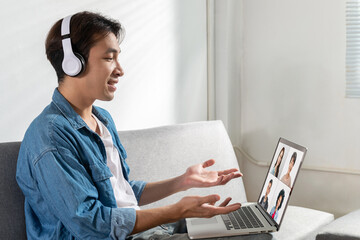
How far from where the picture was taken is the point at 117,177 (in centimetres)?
150

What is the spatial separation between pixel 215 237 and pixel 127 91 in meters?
1.08

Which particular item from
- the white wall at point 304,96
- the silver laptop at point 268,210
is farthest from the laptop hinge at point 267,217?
the white wall at point 304,96

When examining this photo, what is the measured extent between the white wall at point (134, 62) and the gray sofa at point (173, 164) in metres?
0.33

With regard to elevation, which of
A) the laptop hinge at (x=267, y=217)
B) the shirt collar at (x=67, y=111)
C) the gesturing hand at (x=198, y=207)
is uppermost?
the shirt collar at (x=67, y=111)

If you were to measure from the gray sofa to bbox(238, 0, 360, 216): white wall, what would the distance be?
722 mm

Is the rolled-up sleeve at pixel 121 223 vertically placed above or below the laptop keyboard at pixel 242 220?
above

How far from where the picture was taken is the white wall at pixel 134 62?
5.76ft

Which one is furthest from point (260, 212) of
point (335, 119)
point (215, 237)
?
point (335, 119)

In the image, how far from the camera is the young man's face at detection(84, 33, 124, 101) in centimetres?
139

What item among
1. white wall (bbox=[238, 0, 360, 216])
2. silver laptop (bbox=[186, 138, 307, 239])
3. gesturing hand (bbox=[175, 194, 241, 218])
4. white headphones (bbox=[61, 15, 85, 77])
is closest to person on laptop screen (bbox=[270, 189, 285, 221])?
silver laptop (bbox=[186, 138, 307, 239])

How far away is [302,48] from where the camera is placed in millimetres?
2770

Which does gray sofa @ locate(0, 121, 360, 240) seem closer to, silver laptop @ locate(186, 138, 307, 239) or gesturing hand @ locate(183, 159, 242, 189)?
silver laptop @ locate(186, 138, 307, 239)

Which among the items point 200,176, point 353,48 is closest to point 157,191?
point 200,176

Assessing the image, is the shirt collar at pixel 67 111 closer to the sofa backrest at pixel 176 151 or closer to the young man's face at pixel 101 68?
the young man's face at pixel 101 68
